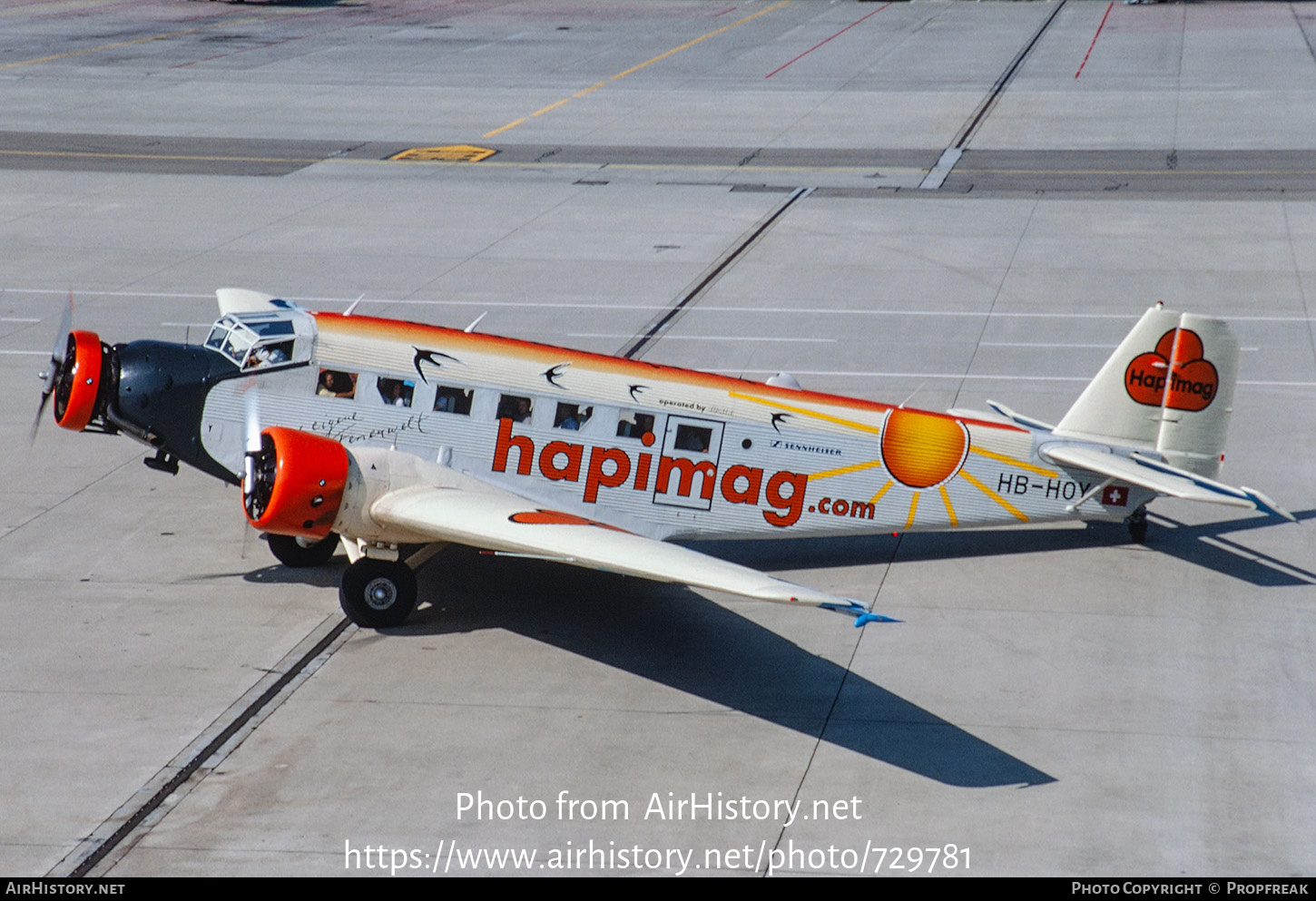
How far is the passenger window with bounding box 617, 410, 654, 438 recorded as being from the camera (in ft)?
64.3

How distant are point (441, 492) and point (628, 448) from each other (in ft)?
8.78

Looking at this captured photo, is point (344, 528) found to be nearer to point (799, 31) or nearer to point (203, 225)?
point (203, 225)

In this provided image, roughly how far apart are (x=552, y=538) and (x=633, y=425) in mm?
3045

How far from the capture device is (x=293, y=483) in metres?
17.4

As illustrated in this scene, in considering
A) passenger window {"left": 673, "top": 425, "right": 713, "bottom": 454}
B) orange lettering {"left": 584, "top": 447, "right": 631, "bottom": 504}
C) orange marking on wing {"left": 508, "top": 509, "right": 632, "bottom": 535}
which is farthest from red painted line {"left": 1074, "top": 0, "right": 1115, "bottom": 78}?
orange marking on wing {"left": 508, "top": 509, "right": 632, "bottom": 535}

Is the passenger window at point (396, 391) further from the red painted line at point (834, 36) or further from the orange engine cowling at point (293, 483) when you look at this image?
the red painted line at point (834, 36)

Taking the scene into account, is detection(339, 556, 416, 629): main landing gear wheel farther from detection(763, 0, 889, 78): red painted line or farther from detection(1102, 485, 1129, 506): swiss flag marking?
detection(763, 0, 889, 78): red painted line

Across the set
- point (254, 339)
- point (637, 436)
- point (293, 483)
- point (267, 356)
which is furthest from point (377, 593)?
point (637, 436)

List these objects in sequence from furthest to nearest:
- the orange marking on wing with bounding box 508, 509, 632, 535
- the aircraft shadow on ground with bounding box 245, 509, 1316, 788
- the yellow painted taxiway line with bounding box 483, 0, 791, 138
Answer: the yellow painted taxiway line with bounding box 483, 0, 791, 138, the orange marking on wing with bounding box 508, 509, 632, 535, the aircraft shadow on ground with bounding box 245, 509, 1316, 788

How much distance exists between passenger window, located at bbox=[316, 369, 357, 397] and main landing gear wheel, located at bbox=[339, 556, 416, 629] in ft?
7.84

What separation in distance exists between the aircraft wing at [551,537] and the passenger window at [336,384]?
1759mm

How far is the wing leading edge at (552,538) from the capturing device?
15492 mm

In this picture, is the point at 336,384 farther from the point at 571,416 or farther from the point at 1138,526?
the point at 1138,526

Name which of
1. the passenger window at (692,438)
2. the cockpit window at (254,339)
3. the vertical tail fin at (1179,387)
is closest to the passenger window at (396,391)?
the cockpit window at (254,339)
